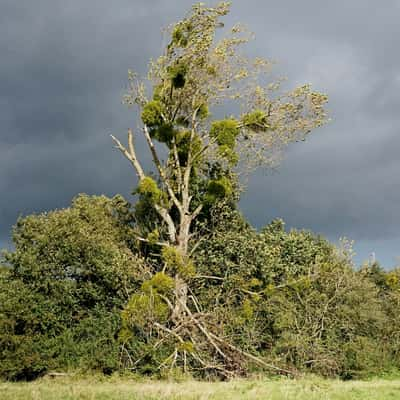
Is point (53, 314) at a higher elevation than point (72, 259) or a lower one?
lower

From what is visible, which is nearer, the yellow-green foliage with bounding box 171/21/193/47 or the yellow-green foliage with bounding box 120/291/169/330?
the yellow-green foliage with bounding box 120/291/169/330

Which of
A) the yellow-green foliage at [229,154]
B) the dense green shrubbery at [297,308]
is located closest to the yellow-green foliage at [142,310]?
the dense green shrubbery at [297,308]

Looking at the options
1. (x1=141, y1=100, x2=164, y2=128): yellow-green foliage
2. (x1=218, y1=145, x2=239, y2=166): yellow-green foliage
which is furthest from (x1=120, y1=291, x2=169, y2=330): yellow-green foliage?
(x1=141, y1=100, x2=164, y2=128): yellow-green foliage

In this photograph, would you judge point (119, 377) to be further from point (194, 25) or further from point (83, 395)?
point (194, 25)

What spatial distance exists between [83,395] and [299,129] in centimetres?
1761

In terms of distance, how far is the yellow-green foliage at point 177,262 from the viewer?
25.2 m

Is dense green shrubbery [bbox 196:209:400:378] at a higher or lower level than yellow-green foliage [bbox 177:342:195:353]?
higher

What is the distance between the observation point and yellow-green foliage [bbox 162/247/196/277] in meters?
25.2

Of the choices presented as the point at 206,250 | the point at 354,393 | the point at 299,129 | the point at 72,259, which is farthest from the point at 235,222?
the point at 354,393

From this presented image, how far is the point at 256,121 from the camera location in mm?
28172

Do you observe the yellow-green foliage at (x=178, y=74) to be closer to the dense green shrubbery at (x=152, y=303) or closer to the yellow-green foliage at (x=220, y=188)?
the yellow-green foliage at (x=220, y=188)

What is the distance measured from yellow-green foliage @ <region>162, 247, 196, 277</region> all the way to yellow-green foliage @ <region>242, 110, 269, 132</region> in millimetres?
7501

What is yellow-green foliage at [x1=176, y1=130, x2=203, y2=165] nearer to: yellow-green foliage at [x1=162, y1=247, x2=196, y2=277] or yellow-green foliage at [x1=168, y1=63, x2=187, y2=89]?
yellow-green foliage at [x1=168, y1=63, x2=187, y2=89]

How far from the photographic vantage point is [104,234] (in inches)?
1110
